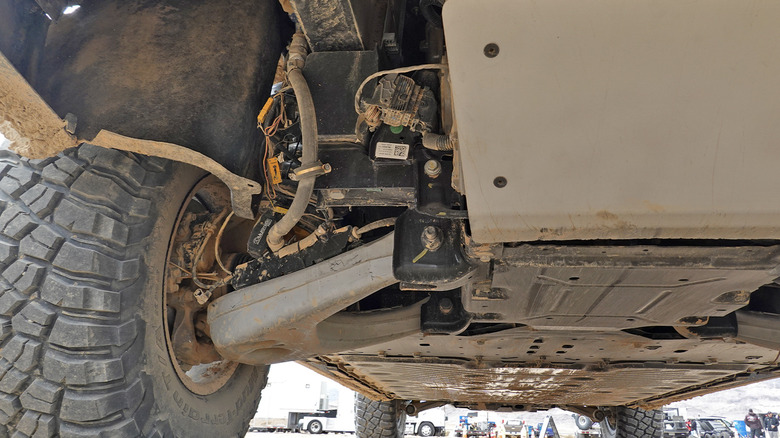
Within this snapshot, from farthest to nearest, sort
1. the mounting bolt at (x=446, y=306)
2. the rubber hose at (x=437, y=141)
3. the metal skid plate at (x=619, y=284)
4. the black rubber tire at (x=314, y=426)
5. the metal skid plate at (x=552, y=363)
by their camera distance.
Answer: the black rubber tire at (x=314, y=426) < the metal skid plate at (x=552, y=363) < the mounting bolt at (x=446, y=306) < the rubber hose at (x=437, y=141) < the metal skid plate at (x=619, y=284)

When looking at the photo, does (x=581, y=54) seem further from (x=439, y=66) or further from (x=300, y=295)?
(x=300, y=295)

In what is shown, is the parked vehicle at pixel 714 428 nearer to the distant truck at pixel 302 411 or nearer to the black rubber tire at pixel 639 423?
the distant truck at pixel 302 411

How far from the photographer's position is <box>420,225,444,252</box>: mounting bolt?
189 centimetres

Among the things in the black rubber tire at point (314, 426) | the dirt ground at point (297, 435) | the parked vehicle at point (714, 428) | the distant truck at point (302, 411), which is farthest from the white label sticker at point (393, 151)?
the black rubber tire at point (314, 426)

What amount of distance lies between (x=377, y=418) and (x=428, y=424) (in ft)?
33.7

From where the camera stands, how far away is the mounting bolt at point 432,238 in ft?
6.19

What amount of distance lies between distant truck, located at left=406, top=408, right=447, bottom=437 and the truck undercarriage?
1461 centimetres

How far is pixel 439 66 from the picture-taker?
1.64 metres

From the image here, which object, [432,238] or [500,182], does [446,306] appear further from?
[500,182]

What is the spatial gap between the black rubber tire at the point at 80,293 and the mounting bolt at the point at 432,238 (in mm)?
839

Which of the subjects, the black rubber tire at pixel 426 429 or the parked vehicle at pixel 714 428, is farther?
the black rubber tire at pixel 426 429

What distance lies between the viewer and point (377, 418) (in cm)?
687

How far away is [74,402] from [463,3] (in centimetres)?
151

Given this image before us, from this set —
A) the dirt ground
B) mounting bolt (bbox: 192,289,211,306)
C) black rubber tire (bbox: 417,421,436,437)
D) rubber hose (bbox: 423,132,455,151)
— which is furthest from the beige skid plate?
black rubber tire (bbox: 417,421,436,437)
